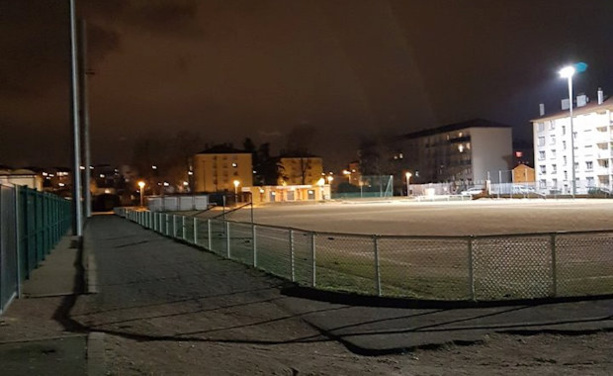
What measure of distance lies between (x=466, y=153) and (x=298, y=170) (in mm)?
37159

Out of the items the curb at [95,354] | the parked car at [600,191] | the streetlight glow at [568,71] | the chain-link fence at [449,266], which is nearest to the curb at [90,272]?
the chain-link fence at [449,266]

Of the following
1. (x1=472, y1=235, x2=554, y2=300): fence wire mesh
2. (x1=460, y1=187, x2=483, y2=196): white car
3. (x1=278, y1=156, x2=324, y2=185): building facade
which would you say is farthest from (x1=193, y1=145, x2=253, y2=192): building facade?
(x1=472, y1=235, x2=554, y2=300): fence wire mesh

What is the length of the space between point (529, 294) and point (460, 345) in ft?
12.2

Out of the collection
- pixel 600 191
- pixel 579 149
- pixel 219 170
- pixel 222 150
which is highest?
pixel 222 150

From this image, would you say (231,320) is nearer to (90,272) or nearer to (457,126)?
(90,272)

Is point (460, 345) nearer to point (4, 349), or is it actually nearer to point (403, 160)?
point (4, 349)

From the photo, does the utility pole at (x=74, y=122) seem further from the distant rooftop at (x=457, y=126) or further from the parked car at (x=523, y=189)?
the distant rooftop at (x=457, y=126)

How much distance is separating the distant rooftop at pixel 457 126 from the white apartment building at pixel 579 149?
26202 millimetres

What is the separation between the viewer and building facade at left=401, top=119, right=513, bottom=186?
11916 cm

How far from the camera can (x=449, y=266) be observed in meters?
15.1

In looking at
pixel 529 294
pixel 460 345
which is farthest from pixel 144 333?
pixel 529 294

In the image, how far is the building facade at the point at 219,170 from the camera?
136250 millimetres

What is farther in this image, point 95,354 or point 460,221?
point 460,221

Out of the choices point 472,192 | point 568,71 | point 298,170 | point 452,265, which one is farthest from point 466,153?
point 452,265
